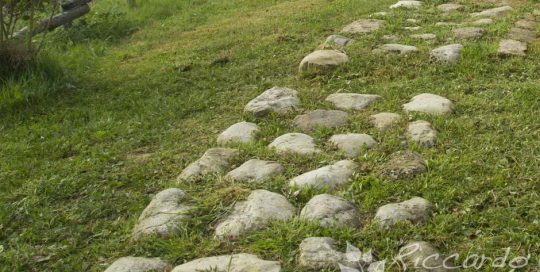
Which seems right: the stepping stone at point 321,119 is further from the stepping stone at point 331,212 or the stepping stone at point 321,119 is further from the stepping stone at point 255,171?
the stepping stone at point 331,212

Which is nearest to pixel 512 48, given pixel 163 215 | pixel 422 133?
pixel 422 133

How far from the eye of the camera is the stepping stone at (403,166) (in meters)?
3.16

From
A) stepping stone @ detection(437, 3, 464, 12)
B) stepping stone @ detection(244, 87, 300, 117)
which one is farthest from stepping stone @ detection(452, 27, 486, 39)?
stepping stone @ detection(244, 87, 300, 117)

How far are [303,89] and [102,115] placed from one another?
5.20 ft

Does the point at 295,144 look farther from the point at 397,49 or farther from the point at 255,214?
the point at 397,49

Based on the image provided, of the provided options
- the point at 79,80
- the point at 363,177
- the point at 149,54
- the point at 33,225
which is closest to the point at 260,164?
the point at 363,177

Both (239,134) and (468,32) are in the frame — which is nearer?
(239,134)

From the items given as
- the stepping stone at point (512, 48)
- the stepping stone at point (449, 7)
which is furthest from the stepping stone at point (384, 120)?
the stepping stone at point (449, 7)

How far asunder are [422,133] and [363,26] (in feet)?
8.89

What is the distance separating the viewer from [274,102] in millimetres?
4375

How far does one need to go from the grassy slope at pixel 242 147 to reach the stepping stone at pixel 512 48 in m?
0.08

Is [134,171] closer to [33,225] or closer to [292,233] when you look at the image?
[33,225]

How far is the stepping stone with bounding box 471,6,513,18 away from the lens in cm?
611

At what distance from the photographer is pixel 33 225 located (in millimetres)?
3199
